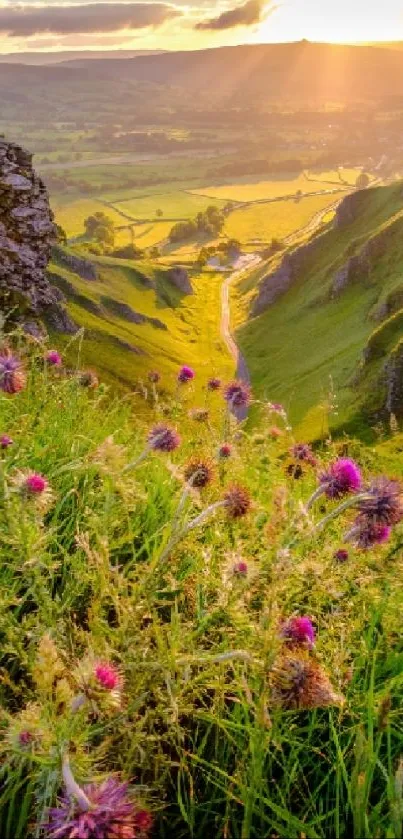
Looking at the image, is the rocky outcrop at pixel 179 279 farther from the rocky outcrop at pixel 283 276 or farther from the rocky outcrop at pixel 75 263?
the rocky outcrop at pixel 75 263

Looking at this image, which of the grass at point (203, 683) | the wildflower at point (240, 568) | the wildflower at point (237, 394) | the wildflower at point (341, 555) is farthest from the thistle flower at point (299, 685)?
the wildflower at point (237, 394)

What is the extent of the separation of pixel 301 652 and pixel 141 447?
4.56 m

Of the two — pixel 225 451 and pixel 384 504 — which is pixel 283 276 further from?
pixel 384 504

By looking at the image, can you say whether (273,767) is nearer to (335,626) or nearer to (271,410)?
(335,626)

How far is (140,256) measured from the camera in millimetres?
196375

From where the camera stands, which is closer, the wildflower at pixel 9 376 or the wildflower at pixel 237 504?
the wildflower at pixel 237 504

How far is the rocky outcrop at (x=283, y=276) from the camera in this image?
148625mm

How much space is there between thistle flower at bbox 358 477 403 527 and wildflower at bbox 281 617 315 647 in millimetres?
985

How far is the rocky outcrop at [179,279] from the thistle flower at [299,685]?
164866 mm

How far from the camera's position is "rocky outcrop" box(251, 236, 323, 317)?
148625 mm

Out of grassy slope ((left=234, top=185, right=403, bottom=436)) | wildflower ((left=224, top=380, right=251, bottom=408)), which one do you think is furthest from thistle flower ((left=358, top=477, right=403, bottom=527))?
grassy slope ((left=234, top=185, right=403, bottom=436))

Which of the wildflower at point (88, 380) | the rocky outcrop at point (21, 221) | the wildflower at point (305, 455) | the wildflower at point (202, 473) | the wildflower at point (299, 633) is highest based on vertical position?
the wildflower at point (202, 473)

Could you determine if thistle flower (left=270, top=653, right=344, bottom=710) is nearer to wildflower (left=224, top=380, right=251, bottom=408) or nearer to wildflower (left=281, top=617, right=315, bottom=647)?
wildflower (left=281, top=617, right=315, bottom=647)

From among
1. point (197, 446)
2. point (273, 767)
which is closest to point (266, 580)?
point (273, 767)
